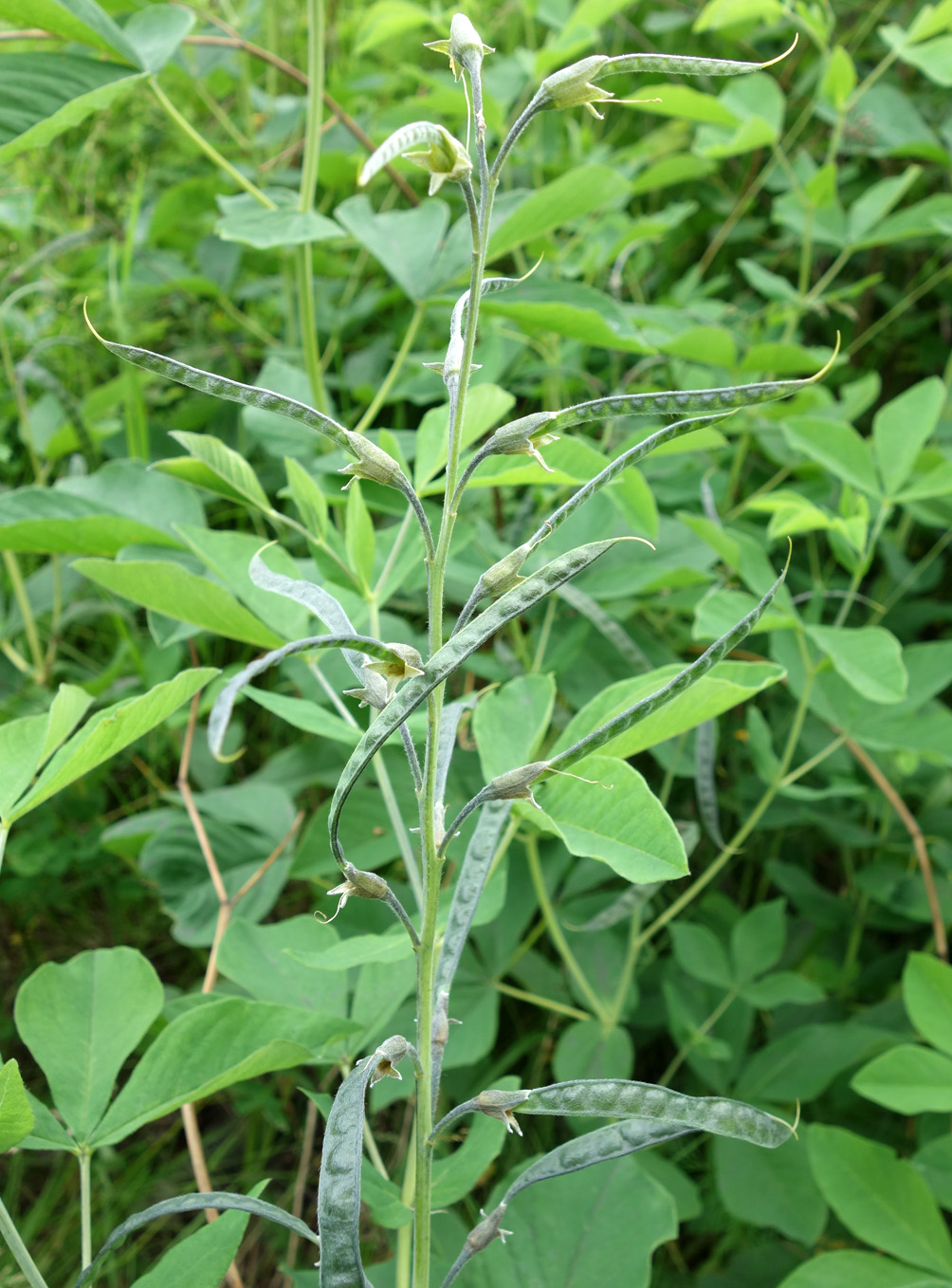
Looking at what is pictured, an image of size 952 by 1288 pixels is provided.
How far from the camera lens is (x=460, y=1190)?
579 mm

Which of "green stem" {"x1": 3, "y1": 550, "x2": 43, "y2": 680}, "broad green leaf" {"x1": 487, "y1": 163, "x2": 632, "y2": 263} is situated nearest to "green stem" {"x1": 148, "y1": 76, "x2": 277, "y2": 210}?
"broad green leaf" {"x1": 487, "y1": 163, "x2": 632, "y2": 263}

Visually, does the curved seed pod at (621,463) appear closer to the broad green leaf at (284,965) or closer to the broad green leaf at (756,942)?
the broad green leaf at (284,965)

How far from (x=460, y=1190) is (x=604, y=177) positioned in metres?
0.88

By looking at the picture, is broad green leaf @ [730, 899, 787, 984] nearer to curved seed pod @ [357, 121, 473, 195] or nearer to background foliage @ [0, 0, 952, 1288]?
background foliage @ [0, 0, 952, 1288]

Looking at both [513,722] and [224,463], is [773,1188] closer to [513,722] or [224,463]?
[513,722]

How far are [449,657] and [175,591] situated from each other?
36 centimetres

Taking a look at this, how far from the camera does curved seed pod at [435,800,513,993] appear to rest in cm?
51

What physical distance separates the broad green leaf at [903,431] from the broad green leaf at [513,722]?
519mm

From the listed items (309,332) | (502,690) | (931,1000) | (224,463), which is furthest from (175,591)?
(931,1000)

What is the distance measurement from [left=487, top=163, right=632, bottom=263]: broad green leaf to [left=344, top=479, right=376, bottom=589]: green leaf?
1.21ft

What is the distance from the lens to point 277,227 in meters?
0.89

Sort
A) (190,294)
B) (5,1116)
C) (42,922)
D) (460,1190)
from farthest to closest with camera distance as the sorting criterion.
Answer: (190,294) → (42,922) → (460,1190) → (5,1116)

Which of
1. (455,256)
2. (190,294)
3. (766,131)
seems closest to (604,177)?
(455,256)

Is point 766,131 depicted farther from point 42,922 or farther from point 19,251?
point 42,922
